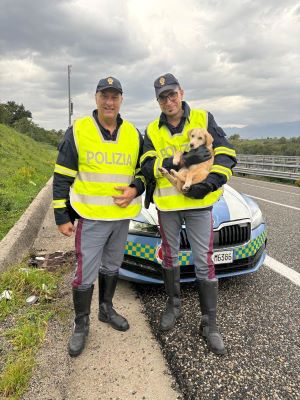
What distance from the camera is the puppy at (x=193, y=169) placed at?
2574 millimetres

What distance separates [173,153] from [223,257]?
1.20 m

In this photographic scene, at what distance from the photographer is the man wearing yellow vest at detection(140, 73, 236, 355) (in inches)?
104

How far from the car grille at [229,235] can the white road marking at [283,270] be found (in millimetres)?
965

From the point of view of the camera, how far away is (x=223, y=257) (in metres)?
3.31

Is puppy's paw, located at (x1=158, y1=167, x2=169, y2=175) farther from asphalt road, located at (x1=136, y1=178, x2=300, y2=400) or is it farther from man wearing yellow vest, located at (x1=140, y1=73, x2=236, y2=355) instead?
asphalt road, located at (x1=136, y1=178, x2=300, y2=400)

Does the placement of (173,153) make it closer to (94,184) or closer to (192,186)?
(192,186)

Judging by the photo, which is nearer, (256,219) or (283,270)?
(256,219)

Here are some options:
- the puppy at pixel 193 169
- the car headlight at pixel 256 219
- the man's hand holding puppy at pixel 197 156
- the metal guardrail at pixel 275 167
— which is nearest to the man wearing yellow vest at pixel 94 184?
the puppy at pixel 193 169

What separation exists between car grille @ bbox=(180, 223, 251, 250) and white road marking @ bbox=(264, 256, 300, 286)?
0.96 metres

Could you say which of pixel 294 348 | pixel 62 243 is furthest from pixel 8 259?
pixel 294 348

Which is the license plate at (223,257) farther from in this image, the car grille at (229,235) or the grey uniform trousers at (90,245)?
the grey uniform trousers at (90,245)

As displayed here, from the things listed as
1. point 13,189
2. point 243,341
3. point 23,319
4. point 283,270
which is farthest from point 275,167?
point 23,319

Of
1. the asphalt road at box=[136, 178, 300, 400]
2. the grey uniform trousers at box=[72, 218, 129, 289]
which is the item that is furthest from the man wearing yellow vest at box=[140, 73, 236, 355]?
the grey uniform trousers at box=[72, 218, 129, 289]

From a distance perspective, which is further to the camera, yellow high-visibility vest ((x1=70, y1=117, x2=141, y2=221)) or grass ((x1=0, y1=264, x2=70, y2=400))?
yellow high-visibility vest ((x1=70, y1=117, x2=141, y2=221))
